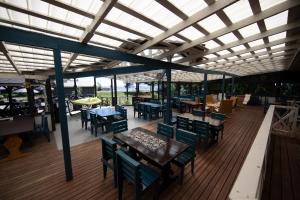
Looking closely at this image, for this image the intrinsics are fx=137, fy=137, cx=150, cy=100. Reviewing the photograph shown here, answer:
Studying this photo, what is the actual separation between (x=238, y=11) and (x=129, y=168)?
3218 mm

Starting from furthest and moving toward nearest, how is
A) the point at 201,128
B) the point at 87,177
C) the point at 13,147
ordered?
1. the point at 201,128
2. the point at 13,147
3. the point at 87,177

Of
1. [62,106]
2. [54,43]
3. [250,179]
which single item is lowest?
[250,179]

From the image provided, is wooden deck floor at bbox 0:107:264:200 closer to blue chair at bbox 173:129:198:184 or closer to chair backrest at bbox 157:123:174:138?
blue chair at bbox 173:129:198:184

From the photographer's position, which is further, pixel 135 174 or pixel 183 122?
pixel 183 122

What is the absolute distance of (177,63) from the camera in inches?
222

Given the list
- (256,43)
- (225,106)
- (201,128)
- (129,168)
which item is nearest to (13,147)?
(129,168)

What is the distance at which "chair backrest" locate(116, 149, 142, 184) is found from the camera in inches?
75.2

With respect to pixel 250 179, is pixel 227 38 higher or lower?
higher

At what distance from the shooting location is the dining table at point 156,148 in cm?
232

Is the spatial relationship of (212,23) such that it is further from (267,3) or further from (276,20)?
(276,20)

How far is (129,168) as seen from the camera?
2.07m

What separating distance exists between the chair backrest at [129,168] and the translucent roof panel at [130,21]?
2193 mm

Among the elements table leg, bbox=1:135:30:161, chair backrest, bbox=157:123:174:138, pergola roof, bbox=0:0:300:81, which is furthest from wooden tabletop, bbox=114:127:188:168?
table leg, bbox=1:135:30:161

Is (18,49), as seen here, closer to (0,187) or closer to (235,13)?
(0,187)
